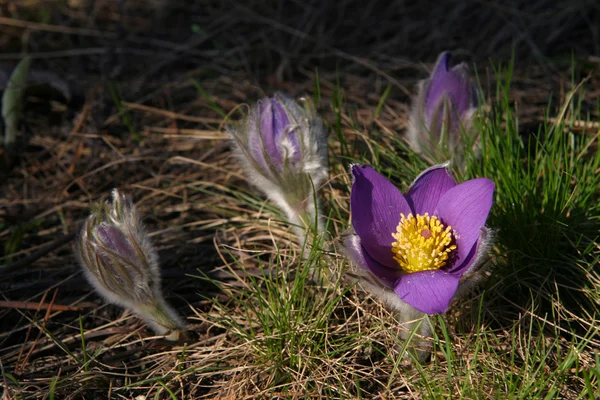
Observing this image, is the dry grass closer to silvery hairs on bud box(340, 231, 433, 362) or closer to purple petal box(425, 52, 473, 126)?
silvery hairs on bud box(340, 231, 433, 362)

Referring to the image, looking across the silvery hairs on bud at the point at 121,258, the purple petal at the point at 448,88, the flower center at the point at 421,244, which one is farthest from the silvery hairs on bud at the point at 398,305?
the purple petal at the point at 448,88

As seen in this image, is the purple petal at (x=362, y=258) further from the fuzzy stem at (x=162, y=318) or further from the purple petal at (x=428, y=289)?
the fuzzy stem at (x=162, y=318)

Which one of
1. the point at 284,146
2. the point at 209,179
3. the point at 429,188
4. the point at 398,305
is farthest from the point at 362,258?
the point at 209,179

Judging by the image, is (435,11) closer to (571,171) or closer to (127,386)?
(571,171)

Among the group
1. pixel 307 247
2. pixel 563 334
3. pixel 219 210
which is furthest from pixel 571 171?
pixel 219 210

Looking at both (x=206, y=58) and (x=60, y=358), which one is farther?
(x=206, y=58)

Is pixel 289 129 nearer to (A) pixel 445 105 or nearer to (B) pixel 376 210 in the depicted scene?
(B) pixel 376 210
